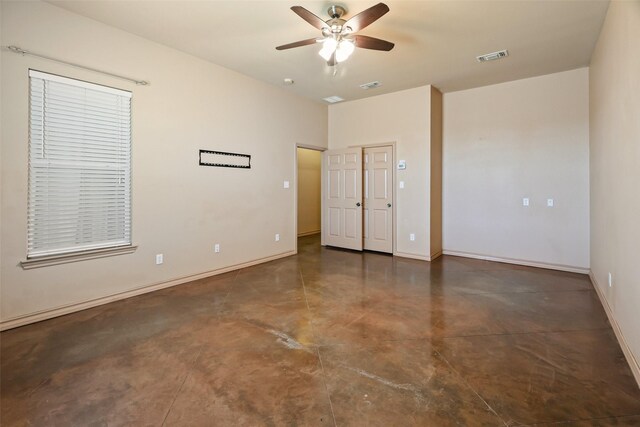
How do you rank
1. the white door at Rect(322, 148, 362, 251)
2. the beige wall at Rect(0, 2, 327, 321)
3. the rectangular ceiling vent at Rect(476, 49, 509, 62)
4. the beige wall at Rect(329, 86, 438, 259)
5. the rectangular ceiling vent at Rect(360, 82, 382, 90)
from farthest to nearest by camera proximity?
the white door at Rect(322, 148, 362, 251) → the beige wall at Rect(329, 86, 438, 259) → the rectangular ceiling vent at Rect(360, 82, 382, 90) → the rectangular ceiling vent at Rect(476, 49, 509, 62) → the beige wall at Rect(0, 2, 327, 321)

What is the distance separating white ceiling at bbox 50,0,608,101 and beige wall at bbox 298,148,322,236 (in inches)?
133

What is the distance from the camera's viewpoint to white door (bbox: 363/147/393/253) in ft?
19.0

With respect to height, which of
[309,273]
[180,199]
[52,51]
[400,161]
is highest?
[52,51]

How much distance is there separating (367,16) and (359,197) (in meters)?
3.73

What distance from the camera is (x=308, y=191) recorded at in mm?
8398

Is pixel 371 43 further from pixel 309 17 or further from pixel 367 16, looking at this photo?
pixel 309 17

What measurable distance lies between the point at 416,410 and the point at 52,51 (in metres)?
4.36

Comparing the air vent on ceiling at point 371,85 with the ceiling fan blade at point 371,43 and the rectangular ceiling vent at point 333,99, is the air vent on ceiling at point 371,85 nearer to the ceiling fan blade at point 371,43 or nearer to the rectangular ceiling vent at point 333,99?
the rectangular ceiling vent at point 333,99

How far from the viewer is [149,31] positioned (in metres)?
3.46

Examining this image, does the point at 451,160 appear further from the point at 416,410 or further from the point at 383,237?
the point at 416,410

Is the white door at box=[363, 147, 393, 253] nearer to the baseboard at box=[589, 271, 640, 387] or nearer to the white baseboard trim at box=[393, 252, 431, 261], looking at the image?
the white baseboard trim at box=[393, 252, 431, 261]

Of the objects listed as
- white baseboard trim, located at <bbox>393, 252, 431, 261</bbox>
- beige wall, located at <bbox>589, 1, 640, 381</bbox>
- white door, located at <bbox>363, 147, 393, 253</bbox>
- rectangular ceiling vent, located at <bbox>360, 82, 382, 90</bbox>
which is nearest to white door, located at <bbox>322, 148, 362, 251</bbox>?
white door, located at <bbox>363, 147, 393, 253</bbox>

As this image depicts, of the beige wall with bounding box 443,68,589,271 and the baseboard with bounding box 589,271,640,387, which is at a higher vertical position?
the beige wall with bounding box 443,68,589,271

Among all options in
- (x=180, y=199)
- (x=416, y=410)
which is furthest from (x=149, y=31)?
(x=416, y=410)
